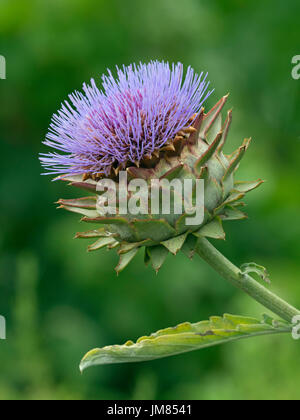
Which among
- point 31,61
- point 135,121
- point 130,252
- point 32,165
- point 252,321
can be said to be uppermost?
point 31,61

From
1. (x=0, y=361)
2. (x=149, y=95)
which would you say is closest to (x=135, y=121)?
(x=149, y=95)

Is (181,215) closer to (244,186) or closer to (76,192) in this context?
(244,186)

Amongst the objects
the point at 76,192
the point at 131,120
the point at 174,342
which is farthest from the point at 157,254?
the point at 76,192

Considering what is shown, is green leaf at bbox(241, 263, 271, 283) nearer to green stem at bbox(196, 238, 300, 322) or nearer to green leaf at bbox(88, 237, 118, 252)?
green stem at bbox(196, 238, 300, 322)

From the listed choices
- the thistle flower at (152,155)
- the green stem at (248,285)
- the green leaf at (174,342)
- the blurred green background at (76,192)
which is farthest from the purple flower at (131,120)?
the blurred green background at (76,192)

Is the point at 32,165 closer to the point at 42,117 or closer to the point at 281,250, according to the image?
the point at 42,117

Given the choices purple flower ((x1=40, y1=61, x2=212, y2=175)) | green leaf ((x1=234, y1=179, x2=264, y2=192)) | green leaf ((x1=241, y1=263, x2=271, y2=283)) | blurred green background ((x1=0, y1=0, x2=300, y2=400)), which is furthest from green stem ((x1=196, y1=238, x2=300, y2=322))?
blurred green background ((x1=0, y1=0, x2=300, y2=400))
